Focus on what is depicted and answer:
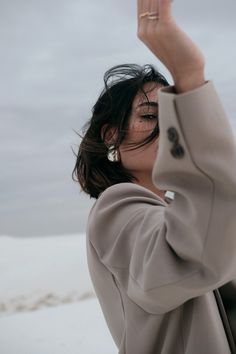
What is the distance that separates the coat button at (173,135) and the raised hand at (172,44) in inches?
3.2

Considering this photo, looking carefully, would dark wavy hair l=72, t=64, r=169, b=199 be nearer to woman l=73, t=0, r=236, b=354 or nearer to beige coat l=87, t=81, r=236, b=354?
woman l=73, t=0, r=236, b=354

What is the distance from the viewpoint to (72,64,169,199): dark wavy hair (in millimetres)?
1922

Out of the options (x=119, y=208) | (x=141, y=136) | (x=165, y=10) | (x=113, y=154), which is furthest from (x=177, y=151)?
(x=113, y=154)

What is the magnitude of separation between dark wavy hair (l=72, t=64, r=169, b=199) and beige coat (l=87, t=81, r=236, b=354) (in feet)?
1.45

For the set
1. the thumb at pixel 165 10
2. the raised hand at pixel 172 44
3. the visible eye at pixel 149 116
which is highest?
the thumb at pixel 165 10

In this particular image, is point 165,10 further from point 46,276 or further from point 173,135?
point 46,276

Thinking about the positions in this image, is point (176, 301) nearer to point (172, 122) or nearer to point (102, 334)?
point (172, 122)

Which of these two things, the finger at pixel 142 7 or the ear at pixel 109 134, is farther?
the ear at pixel 109 134

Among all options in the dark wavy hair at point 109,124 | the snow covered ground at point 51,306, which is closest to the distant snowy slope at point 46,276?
the snow covered ground at point 51,306

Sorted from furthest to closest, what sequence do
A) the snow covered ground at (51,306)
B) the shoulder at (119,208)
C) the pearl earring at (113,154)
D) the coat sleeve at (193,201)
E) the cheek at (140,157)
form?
the snow covered ground at (51,306)
the pearl earring at (113,154)
the cheek at (140,157)
the shoulder at (119,208)
the coat sleeve at (193,201)

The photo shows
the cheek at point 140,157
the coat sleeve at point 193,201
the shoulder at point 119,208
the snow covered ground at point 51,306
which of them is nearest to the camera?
the coat sleeve at point 193,201

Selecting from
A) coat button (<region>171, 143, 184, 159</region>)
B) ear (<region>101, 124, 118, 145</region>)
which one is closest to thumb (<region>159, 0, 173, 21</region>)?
coat button (<region>171, 143, 184, 159</region>)

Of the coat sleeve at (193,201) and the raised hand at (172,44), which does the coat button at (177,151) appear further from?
the raised hand at (172,44)

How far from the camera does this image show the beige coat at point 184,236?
119 centimetres
